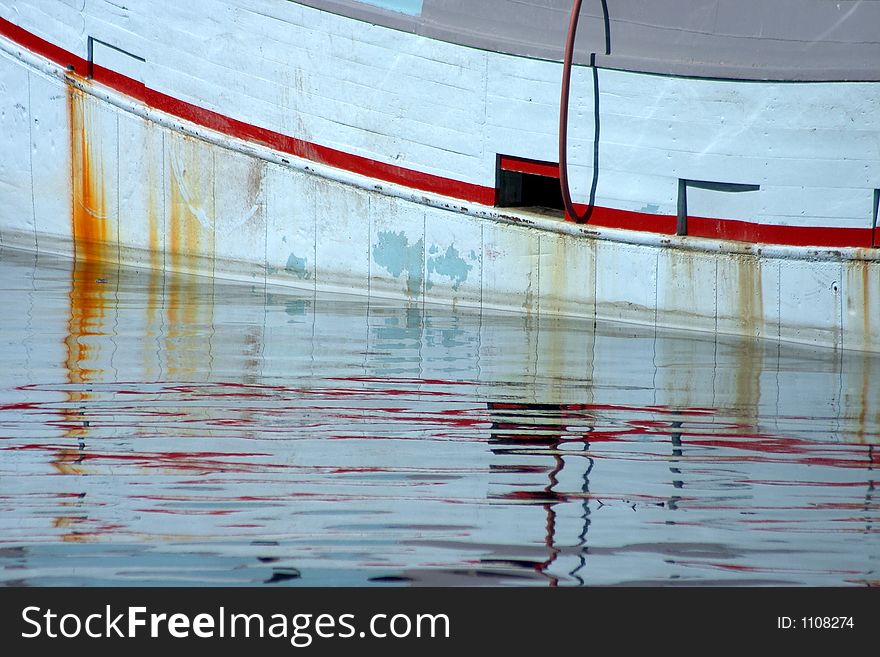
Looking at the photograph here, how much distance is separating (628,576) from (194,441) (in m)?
1.56

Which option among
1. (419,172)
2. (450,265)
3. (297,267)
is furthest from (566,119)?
(297,267)

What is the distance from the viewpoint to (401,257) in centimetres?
678

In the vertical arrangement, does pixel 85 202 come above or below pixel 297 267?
above

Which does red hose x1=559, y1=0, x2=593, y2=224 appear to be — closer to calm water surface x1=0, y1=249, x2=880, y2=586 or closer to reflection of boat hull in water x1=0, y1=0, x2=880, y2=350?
reflection of boat hull in water x1=0, y1=0, x2=880, y2=350

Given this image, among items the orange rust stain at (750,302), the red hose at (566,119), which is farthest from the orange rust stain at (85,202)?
the orange rust stain at (750,302)

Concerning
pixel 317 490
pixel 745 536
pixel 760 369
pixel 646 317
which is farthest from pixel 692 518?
pixel 646 317

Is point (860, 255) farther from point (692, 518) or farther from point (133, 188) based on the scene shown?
point (133, 188)

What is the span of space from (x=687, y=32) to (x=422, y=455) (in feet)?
9.91

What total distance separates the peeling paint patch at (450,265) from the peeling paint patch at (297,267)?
2.75 feet

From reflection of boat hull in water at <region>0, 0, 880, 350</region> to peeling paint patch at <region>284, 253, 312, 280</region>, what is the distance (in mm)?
13

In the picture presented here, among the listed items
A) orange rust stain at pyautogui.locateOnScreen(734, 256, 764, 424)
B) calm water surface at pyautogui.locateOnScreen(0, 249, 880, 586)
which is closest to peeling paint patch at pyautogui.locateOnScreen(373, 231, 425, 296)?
calm water surface at pyautogui.locateOnScreen(0, 249, 880, 586)

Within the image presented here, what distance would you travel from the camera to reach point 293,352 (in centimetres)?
520

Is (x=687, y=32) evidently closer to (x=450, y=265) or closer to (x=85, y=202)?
(x=450, y=265)

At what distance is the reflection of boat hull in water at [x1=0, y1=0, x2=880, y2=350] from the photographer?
5.64 m
